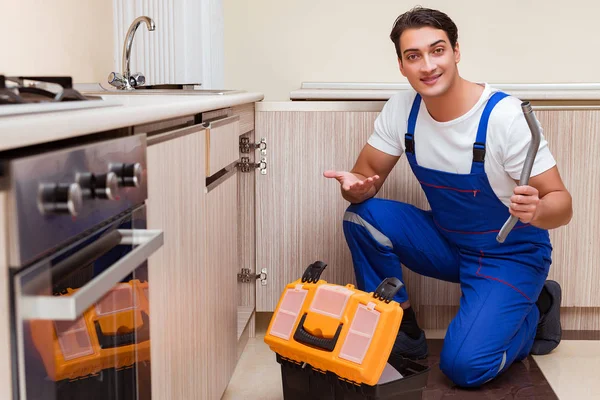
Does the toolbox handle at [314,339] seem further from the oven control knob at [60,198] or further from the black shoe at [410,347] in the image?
the oven control knob at [60,198]

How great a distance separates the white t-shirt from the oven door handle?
51.1 inches

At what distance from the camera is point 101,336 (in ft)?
3.38

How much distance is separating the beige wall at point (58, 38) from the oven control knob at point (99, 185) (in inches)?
42.5

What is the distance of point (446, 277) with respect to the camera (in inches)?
98.3

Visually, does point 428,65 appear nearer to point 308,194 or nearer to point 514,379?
point 308,194

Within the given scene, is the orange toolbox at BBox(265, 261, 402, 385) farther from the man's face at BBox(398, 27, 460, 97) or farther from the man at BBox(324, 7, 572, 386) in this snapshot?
the man's face at BBox(398, 27, 460, 97)

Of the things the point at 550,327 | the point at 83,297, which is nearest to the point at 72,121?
the point at 83,297

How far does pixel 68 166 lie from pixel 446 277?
179 centimetres

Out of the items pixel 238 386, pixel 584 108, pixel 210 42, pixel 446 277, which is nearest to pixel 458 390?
pixel 446 277

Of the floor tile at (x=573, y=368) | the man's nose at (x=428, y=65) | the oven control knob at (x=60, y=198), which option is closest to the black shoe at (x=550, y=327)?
the floor tile at (x=573, y=368)

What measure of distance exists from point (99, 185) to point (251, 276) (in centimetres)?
168

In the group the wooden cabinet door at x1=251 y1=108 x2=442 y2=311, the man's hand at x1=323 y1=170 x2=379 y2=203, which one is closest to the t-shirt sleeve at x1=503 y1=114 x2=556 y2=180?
the man's hand at x1=323 y1=170 x2=379 y2=203

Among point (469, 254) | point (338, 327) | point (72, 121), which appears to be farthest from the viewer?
point (469, 254)

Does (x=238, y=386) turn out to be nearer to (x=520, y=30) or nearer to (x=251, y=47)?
(x=251, y=47)
